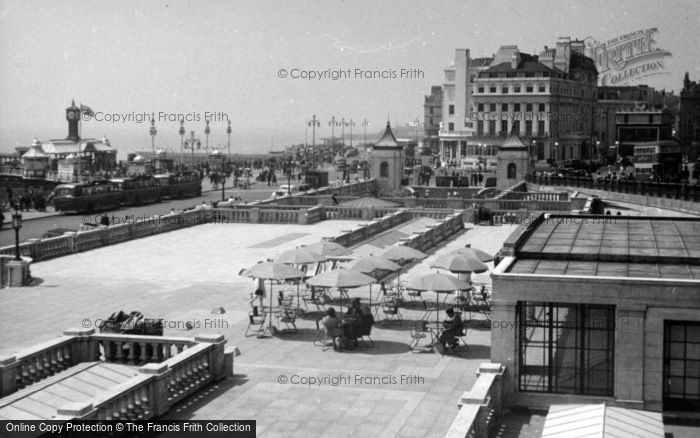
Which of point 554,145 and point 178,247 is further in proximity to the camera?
point 554,145

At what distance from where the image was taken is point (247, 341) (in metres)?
23.2

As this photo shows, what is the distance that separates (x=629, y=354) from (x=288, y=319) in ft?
33.2

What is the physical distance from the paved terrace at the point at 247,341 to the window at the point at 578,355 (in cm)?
178

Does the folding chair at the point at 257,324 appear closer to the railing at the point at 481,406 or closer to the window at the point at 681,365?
the railing at the point at 481,406

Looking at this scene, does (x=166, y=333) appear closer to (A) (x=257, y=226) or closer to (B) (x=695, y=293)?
(B) (x=695, y=293)

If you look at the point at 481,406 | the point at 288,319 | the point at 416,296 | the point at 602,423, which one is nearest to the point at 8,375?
the point at 288,319

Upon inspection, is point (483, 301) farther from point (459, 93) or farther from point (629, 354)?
point (459, 93)

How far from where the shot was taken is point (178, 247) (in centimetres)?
3984

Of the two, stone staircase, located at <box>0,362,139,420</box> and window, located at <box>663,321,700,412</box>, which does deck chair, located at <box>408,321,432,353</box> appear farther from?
window, located at <box>663,321,700,412</box>

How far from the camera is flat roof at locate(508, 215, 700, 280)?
1758 cm

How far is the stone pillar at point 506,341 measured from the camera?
16578 millimetres

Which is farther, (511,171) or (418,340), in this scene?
(511,171)

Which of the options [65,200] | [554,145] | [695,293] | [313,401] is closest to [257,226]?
[65,200]

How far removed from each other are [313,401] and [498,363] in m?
3.50
